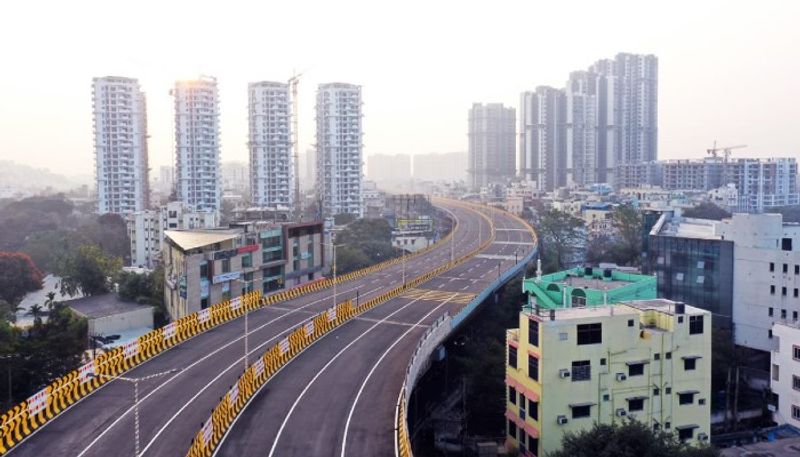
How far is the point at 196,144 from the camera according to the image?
108 m

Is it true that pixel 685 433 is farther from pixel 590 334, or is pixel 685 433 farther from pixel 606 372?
pixel 590 334

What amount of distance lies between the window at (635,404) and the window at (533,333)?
4.26 m

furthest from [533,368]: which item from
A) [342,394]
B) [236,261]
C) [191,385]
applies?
[236,261]

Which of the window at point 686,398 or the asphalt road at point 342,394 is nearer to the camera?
the asphalt road at point 342,394

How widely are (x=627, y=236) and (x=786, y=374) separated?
49639mm

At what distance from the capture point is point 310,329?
3397 cm

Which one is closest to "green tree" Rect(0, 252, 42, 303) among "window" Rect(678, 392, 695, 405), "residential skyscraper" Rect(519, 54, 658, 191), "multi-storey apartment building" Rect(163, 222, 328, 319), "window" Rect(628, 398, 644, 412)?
"multi-storey apartment building" Rect(163, 222, 328, 319)

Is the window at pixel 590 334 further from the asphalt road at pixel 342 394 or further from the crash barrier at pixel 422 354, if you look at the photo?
the asphalt road at pixel 342 394

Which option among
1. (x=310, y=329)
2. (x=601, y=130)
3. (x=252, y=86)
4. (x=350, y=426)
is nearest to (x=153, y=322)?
(x=310, y=329)

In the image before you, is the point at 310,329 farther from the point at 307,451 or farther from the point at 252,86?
the point at 252,86

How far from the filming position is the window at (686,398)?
Answer: 28812 mm

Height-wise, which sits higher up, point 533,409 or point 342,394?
point 342,394

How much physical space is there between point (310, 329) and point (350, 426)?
1094 cm

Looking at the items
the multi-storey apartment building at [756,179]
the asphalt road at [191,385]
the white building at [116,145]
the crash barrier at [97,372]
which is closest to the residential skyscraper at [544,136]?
the multi-storey apartment building at [756,179]
